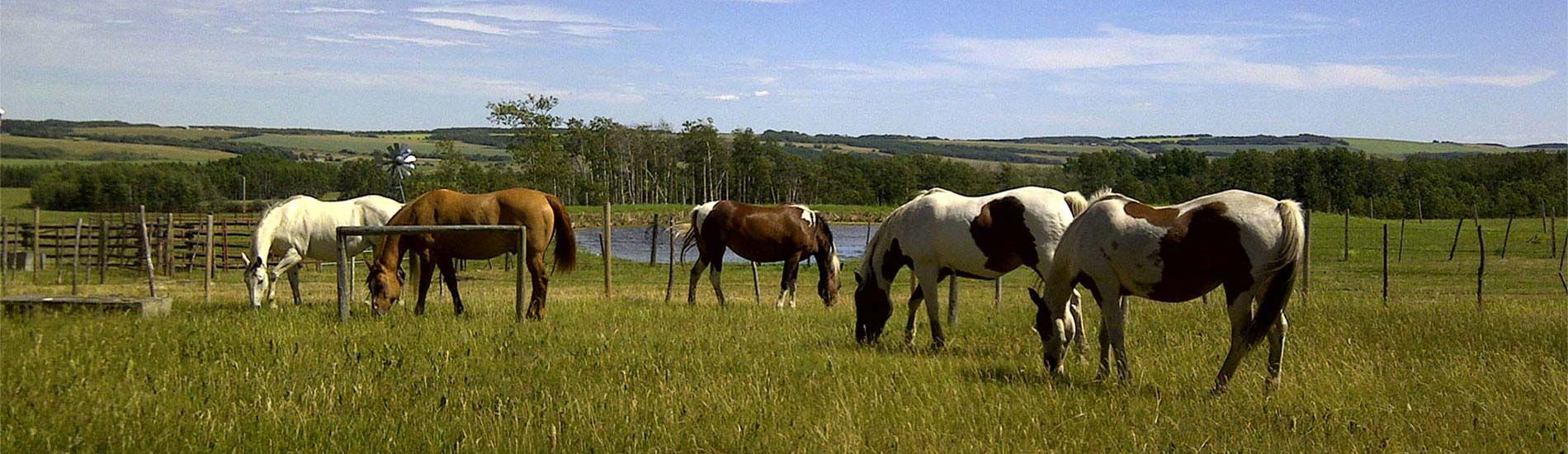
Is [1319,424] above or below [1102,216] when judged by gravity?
below

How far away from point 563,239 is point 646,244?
33.0 metres

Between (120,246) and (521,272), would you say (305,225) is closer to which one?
(521,272)

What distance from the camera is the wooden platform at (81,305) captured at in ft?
35.5

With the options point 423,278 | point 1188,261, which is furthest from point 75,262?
point 1188,261

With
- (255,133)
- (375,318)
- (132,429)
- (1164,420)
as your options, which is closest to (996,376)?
(1164,420)

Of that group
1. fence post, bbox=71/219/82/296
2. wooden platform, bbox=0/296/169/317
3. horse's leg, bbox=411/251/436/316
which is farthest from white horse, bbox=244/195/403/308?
fence post, bbox=71/219/82/296

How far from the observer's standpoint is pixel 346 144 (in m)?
133

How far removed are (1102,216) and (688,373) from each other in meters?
2.95

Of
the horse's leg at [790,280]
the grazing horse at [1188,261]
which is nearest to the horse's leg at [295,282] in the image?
the horse's leg at [790,280]

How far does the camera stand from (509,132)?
181ft

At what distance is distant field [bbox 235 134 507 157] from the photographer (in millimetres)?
116125

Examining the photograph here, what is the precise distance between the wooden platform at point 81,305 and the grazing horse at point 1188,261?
858 cm

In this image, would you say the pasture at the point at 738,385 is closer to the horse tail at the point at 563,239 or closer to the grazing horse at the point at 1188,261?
the grazing horse at the point at 1188,261

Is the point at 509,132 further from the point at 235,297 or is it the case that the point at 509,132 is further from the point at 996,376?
the point at 996,376
